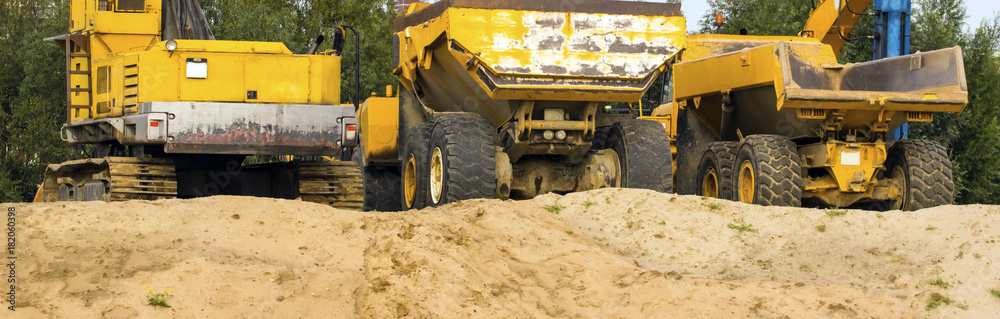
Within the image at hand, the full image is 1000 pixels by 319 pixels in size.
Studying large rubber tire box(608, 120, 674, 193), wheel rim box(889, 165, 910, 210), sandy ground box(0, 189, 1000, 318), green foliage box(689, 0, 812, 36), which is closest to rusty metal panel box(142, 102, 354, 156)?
large rubber tire box(608, 120, 674, 193)

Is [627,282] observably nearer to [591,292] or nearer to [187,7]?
[591,292]

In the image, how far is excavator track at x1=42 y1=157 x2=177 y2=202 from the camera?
44.0 feet

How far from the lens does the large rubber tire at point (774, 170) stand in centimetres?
1152

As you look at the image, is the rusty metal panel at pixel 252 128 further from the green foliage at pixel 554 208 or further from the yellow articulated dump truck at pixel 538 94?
the green foliage at pixel 554 208

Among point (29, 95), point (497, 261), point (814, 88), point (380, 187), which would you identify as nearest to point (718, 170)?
point (814, 88)

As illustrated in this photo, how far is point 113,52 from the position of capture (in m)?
14.5

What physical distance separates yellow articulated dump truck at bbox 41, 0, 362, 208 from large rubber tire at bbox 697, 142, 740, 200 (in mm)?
4451

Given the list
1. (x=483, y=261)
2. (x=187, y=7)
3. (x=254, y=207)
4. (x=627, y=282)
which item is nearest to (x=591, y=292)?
(x=627, y=282)

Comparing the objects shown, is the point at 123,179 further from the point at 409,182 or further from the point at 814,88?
the point at 814,88

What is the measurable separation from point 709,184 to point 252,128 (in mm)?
5719

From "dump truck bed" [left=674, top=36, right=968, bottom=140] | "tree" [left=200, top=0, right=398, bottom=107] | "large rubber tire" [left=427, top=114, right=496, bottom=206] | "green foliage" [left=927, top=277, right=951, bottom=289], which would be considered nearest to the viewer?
"green foliage" [left=927, top=277, right=951, bottom=289]

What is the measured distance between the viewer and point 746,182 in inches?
487

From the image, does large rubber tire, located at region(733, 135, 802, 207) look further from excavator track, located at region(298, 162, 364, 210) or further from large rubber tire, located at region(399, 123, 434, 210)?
excavator track, located at region(298, 162, 364, 210)

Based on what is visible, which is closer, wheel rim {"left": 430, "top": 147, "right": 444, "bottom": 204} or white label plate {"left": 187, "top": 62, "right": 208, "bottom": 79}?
Result: wheel rim {"left": 430, "top": 147, "right": 444, "bottom": 204}
